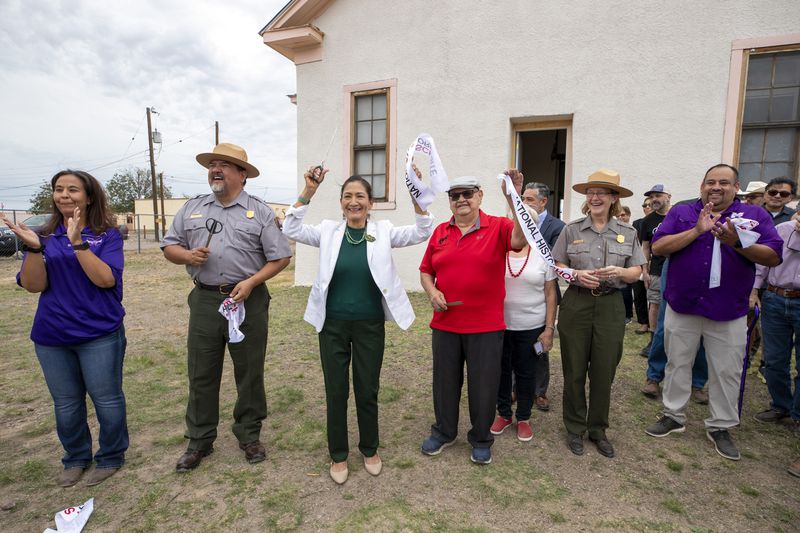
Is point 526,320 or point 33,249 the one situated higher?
point 33,249

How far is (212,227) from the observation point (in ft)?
10.4

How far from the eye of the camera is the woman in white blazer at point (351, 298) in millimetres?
3016

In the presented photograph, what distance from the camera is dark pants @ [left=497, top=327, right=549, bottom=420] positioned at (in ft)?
11.7

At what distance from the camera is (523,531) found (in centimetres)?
256

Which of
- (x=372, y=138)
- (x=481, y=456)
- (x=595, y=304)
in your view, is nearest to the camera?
(x=481, y=456)

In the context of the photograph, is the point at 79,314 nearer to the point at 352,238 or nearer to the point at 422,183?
the point at 352,238

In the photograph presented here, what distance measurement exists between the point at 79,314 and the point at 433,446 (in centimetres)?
257

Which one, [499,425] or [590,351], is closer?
[590,351]

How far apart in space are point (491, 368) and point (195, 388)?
2096 millimetres

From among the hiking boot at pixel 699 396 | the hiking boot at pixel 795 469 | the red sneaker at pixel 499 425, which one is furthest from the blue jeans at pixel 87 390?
the hiking boot at pixel 699 396

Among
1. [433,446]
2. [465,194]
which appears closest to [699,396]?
[433,446]

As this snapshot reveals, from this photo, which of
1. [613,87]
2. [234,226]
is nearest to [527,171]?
[613,87]

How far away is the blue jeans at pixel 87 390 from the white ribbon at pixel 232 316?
2.55 ft

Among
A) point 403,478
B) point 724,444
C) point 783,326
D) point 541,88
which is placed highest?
point 541,88
